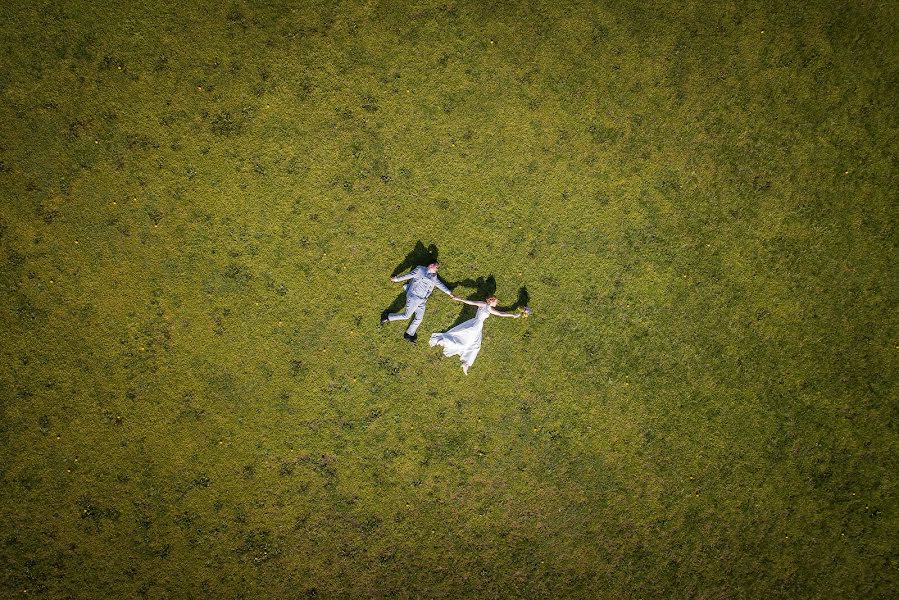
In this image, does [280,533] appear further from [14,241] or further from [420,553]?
[14,241]

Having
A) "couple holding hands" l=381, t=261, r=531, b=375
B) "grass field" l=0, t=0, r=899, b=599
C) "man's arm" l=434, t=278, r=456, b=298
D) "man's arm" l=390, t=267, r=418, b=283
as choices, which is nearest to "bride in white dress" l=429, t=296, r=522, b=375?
"couple holding hands" l=381, t=261, r=531, b=375

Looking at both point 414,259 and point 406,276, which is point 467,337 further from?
point 414,259

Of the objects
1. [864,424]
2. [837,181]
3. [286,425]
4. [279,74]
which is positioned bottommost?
[286,425]

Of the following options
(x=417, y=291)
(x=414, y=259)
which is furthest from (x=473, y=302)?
(x=414, y=259)

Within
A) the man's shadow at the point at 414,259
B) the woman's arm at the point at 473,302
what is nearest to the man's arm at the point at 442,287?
the woman's arm at the point at 473,302

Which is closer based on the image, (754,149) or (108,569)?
(108,569)

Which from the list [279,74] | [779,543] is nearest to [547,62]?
[279,74]

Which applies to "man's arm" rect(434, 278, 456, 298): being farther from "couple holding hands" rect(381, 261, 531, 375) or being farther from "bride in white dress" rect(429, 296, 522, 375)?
"bride in white dress" rect(429, 296, 522, 375)
